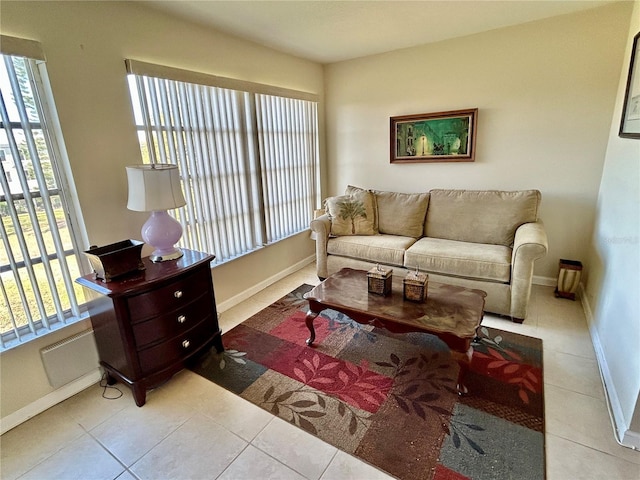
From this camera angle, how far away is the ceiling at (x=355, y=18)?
2.27 meters

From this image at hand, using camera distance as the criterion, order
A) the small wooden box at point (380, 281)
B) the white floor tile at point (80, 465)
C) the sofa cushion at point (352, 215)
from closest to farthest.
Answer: the white floor tile at point (80, 465), the small wooden box at point (380, 281), the sofa cushion at point (352, 215)

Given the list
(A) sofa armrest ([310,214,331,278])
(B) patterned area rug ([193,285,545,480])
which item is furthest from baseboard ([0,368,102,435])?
(A) sofa armrest ([310,214,331,278])

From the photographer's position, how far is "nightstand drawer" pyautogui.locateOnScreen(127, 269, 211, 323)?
1.80 m

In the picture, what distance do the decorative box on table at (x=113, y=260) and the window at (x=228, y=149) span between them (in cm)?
66

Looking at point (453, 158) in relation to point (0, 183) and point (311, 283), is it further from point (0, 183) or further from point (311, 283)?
point (0, 183)

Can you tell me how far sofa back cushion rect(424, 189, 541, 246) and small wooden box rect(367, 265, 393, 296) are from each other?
137 centimetres

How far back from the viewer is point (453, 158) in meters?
3.42

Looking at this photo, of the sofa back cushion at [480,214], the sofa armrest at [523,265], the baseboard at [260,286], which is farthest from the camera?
the baseboard at [260,286]

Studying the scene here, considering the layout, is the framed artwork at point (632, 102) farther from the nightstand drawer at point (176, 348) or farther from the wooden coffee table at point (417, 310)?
the nightstand drawer at point (176, 348)

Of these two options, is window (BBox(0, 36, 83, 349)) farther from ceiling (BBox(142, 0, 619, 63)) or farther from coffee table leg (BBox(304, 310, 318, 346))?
coffee table leg (BBox(304, 310, 318, 346))

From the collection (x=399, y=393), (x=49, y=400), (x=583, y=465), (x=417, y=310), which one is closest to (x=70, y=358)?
(x=49, y=400)

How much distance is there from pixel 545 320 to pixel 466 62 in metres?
2.54

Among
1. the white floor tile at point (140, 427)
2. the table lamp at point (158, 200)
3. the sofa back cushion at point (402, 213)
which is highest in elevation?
the table lamp at point (158, 200)

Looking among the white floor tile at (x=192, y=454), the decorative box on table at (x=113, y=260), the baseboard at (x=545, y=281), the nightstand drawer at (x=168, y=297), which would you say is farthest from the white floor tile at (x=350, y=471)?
the baseboard at (x=545, y=281)
